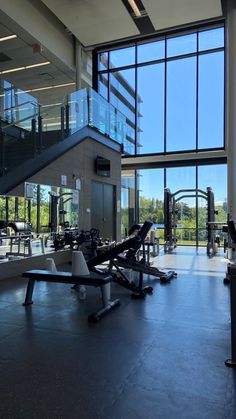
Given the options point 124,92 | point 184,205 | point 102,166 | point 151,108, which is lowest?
point 184,205

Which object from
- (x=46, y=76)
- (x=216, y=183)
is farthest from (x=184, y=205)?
(x=46, y=76)

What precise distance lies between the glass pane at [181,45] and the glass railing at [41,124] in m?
5.33

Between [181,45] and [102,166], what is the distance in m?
6.97

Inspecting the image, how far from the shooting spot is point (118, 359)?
9.16 ft

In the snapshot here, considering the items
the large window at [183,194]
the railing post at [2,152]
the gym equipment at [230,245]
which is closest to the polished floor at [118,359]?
the gym equipment at [230,245]

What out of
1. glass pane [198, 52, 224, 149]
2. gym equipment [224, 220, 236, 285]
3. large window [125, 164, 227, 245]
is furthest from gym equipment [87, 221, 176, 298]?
glass pane [198, 52, 224, 149]

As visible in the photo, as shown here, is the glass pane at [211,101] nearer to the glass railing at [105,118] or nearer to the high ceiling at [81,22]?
the high ceiling at [81,22]

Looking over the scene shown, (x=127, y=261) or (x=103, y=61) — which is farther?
(x=103, y=61)

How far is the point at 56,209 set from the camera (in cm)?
806

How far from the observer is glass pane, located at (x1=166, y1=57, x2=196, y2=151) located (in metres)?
13.3

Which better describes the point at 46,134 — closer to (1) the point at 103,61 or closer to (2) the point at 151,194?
(2) the point at 151,194

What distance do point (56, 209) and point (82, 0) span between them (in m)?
6.34

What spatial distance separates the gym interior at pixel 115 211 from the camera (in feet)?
8.16

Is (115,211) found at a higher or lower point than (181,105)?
lower
